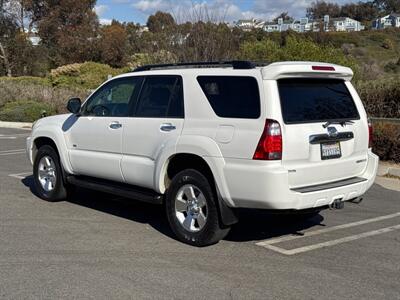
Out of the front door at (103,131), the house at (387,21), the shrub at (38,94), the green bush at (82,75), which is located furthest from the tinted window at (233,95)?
the house at (387,21)

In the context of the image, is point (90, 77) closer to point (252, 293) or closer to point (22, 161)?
point (22, 161)

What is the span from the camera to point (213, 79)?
20.6 feet

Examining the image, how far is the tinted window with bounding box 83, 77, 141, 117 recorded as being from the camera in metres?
7.26

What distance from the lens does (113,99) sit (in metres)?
7.62

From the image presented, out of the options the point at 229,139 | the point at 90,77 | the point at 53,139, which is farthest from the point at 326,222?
the point at 90,77

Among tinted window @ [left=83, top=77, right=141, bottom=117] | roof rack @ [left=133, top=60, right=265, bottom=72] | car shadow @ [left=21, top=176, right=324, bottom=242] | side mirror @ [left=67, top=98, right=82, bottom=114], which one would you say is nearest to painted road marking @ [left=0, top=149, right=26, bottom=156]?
car shadow @ [left=21, top=176, right=324, bottom=242]

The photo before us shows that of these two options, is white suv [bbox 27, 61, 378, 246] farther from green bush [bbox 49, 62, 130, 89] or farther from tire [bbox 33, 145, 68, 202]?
green bush [bbox 49, 62, 130, 89]

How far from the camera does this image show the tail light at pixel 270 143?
5.55 m

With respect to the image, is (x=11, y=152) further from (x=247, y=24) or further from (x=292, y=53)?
(x=247, y=24)

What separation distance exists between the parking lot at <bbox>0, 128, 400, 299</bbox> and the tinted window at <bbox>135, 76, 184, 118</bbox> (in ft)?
4.57

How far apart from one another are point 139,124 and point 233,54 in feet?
47.9

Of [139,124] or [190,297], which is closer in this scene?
[190,297]

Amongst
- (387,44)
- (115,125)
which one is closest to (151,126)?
(115,125)

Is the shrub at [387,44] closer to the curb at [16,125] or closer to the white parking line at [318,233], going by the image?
the curb at [16,125]
